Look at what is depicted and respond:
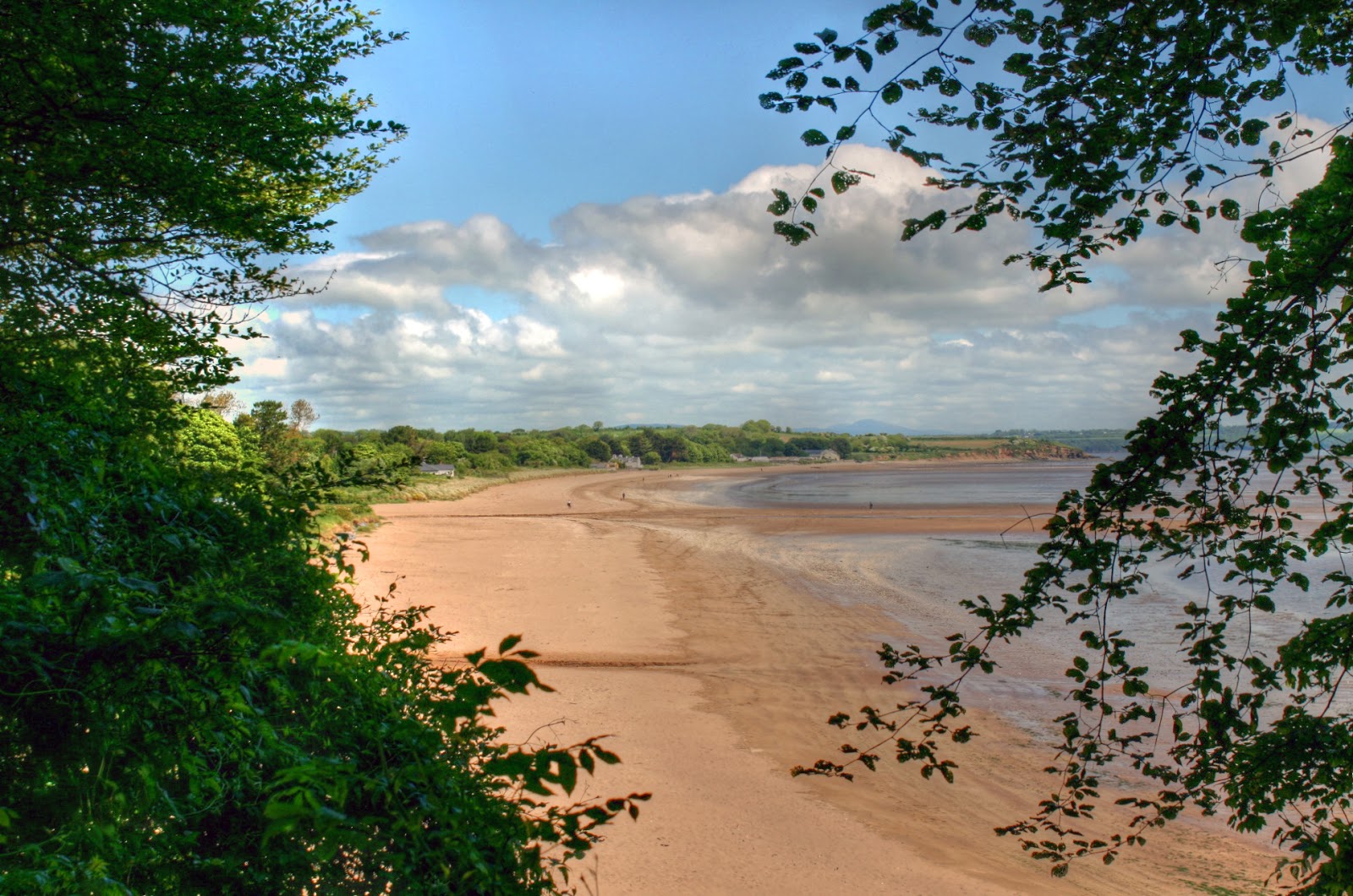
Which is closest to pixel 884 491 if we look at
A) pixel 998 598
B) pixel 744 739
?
pixel 998 598

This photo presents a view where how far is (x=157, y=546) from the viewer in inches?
135

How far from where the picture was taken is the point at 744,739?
34.0 ft

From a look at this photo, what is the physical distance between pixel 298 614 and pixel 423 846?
2.89 meters

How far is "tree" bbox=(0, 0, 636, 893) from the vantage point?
7.57 feet

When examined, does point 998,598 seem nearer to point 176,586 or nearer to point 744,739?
point 744,739

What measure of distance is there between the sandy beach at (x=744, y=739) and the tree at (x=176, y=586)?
1.39m

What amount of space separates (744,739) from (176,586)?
847cm

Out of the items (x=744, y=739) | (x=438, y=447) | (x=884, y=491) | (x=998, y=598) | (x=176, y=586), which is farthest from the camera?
(x=438, y=447)

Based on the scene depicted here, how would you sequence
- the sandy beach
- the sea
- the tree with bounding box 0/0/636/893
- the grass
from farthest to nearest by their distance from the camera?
1. the sea
2. the sandy beach
3. the grass
4. the tree with bounding box 0/0/636/893

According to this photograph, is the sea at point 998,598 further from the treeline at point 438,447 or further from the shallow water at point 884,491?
the shallow water at point 884,491

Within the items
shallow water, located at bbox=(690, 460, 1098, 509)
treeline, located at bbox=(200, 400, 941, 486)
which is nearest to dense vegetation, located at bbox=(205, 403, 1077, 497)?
treeline, located at bbox=(200, 400, 941, 486)

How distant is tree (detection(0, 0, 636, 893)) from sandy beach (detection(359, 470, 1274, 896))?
139cm

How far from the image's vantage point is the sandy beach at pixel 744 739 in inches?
279

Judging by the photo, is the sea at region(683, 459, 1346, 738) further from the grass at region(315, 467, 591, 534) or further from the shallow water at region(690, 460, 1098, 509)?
the shallow water at region(690, 460, 1098, 509)
